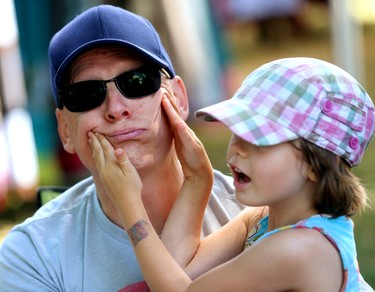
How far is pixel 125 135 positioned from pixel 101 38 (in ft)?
1.20

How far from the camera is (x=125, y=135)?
338 centimetres

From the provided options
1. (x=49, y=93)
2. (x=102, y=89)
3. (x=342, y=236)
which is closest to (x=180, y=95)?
(x=102, y=89)

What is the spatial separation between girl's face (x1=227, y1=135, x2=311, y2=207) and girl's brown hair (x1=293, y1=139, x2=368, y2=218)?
0.03 m

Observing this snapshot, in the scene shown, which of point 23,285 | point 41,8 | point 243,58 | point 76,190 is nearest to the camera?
point 23,285

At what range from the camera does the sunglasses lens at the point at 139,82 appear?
3.40 meters

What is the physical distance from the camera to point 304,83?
293 centimetres

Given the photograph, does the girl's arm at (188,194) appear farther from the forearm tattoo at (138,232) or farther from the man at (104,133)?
the forearm tattoo at (138,232)

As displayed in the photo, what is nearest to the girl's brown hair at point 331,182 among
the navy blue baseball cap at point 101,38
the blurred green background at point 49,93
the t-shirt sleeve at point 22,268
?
the navy blue baseball cap at point 101,38

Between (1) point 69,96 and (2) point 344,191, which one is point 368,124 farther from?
(1) point 69,96

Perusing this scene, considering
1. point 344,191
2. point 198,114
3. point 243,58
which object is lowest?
point 243,58

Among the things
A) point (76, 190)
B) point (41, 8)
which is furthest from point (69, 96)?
point (41, 8)

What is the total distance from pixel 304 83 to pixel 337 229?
1.55 feet

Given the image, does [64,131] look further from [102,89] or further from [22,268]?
[22,268]

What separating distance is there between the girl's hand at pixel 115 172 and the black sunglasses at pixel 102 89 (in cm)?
15
